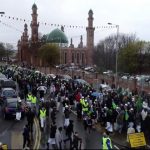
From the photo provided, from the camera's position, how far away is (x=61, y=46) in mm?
105188

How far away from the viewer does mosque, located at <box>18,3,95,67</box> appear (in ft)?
335

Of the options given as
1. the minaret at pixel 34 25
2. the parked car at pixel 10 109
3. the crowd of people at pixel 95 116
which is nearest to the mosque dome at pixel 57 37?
the minaret at pixel 34 25

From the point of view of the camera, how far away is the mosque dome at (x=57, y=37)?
104 metres

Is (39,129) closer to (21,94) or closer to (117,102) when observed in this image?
(117,102)

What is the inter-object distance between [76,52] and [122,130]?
92.2 metres

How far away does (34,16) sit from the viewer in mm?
106812

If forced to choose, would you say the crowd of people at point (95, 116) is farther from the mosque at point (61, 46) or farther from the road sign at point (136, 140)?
the mosque at point (61, 46)

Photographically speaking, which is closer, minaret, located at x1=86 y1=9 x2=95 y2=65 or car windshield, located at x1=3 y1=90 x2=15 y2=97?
car windshield, located at x1=3 y1=90 x2=15 y2=97

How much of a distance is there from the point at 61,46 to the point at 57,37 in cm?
254

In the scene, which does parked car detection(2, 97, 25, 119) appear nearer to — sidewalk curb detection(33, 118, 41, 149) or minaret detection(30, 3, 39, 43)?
sidewalk curb detection(33, 118, 41, 149)

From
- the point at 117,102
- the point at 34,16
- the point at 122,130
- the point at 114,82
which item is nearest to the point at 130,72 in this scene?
the point at 114,82

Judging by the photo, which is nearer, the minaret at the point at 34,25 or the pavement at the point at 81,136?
the pavement at the point at 81,136

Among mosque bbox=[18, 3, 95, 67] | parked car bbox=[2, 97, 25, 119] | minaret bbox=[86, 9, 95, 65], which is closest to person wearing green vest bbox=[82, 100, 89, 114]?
parked car bbox=[2, 97, 25, 119]

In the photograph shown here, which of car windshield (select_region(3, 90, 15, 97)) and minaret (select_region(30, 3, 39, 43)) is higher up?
minaret (select_region(30, 3, 39, 43))
